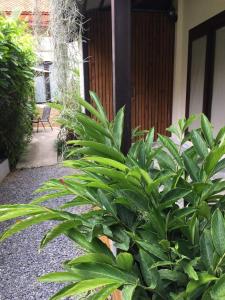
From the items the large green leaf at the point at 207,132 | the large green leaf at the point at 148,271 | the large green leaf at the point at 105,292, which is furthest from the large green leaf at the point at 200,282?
the large green leaf at the point at 207,132

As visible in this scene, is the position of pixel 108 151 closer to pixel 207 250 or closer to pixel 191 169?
pixel 191 169

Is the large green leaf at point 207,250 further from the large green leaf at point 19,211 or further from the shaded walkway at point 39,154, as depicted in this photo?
the shaded walkway at point 39,154

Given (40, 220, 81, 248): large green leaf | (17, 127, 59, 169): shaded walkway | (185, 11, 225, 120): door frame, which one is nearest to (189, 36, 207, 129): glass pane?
(185, 11, 225, 120): door frame

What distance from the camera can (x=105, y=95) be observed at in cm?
537

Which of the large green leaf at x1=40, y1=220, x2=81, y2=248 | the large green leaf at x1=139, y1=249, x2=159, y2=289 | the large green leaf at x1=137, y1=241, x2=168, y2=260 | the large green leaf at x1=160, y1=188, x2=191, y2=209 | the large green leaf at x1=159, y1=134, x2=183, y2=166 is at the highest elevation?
the large green leaf at x1=159, y1=134, x2=183, y2=166

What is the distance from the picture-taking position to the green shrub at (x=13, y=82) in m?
4.02

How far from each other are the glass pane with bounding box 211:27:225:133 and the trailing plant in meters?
2.54


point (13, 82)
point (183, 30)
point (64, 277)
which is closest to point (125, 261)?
point (64, 277)

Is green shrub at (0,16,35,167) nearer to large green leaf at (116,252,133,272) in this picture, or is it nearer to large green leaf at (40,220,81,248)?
large green leaf at (40,220,81,248)

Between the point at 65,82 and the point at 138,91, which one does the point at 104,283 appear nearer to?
the point at 65,82

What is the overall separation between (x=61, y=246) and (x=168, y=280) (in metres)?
1.78

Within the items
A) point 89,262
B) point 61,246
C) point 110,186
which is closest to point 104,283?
point 89,262

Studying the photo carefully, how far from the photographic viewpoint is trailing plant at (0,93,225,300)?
0.87m

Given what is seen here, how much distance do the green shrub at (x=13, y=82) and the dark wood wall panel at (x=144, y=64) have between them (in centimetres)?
122
